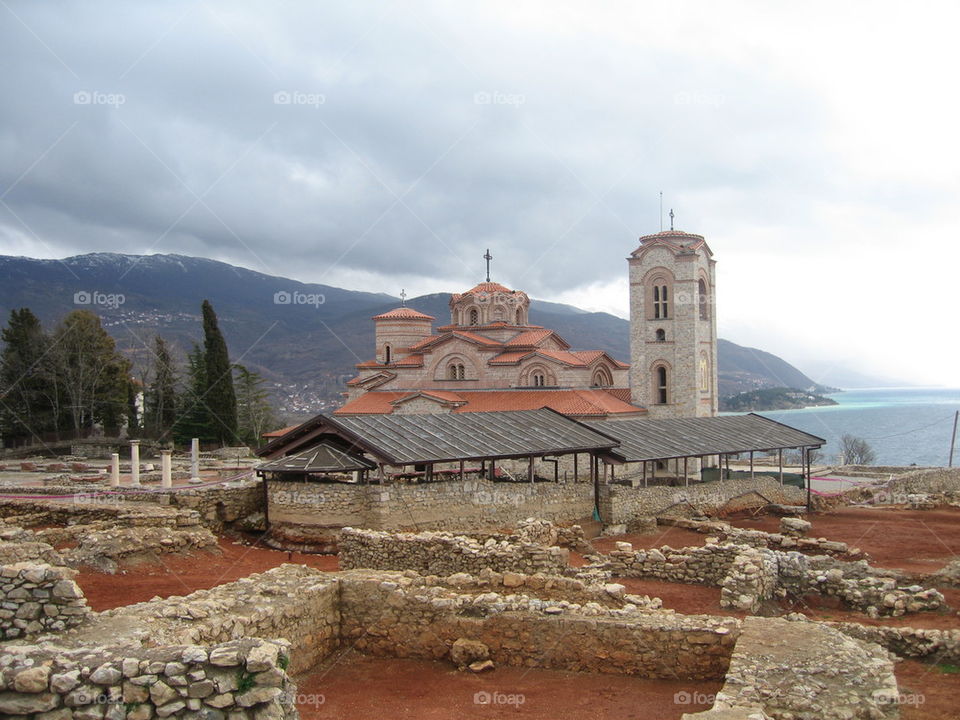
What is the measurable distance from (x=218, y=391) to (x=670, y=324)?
24.6 m

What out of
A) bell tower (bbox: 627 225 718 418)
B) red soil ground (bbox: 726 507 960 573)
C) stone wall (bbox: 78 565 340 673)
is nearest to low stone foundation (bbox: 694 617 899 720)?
stone wall (bbox: 78 565 340 673)

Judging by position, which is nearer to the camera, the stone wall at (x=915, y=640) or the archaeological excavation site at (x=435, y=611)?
the archaeological excavation site at (x=435, y=611)

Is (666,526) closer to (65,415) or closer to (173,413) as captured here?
(173,413)

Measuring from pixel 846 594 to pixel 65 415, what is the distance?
43.8 m

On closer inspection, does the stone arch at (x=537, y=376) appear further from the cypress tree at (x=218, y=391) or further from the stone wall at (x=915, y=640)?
the stone wall at (x=915, y=640)

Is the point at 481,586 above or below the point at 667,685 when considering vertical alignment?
above

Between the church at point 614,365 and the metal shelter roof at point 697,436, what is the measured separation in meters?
7.97

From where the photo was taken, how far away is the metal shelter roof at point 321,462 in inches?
761

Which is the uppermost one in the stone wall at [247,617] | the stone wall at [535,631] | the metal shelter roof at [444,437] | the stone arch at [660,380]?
the stone arch at [660,380]

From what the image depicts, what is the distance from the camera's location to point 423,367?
44469 mm

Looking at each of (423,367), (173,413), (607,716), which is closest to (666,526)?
(607,716)

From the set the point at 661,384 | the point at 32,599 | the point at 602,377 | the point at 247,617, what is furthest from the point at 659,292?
the point at 32,599

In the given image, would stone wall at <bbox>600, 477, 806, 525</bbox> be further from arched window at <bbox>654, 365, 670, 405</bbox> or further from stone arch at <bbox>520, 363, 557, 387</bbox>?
stone arch at <bbox>520, 363, 557, 387</bbox>

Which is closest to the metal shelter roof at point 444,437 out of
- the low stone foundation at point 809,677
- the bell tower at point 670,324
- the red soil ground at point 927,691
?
the low stone foundation at point 809,677
